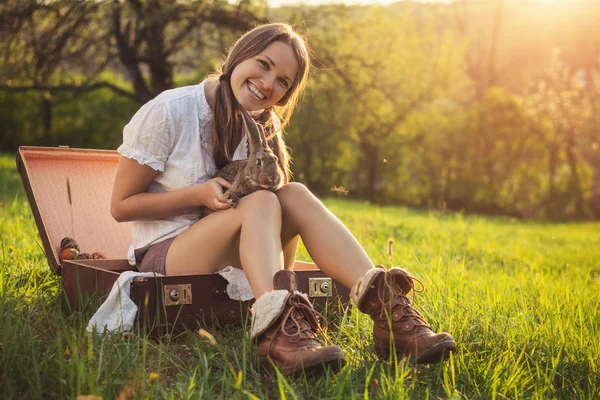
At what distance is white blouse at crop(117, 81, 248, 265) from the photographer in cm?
286

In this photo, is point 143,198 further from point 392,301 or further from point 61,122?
point 61,122

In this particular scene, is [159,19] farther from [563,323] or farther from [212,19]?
[563,323]

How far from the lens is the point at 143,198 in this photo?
9.29 ft

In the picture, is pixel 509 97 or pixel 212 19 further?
pixel 509 97

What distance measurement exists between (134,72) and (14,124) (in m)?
4.15

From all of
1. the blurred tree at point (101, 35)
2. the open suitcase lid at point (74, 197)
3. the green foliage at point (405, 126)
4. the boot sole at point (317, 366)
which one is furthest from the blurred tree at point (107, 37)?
the boot sole at point (317, 366)

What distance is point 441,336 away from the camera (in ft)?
7.72

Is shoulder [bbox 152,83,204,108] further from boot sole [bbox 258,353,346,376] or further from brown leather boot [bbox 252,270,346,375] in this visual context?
boot sole [bbox 258,353,346,376]

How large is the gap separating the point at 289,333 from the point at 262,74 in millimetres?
1247

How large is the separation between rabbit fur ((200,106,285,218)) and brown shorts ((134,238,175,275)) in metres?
0.45

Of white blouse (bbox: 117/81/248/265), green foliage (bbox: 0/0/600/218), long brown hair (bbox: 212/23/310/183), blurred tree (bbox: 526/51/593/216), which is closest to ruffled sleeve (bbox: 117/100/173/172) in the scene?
white blouse (bbox: 117/81/248/265)

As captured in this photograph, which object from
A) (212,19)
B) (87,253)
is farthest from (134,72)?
(87,253)

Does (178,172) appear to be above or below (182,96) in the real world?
below

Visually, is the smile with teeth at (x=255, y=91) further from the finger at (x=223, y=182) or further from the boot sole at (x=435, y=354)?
the boot sole at (x=435, y=354)
